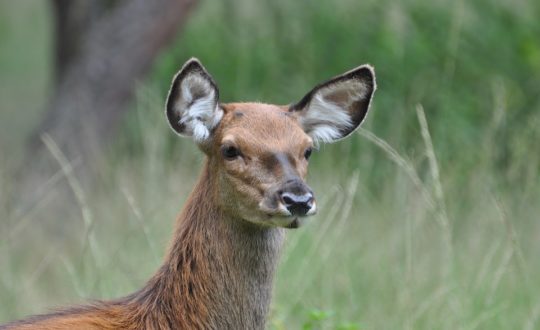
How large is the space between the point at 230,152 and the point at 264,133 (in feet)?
0.57

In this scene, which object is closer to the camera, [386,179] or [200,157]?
[200,157]

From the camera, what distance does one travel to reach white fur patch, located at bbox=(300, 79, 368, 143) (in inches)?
252

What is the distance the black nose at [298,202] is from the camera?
5625mm

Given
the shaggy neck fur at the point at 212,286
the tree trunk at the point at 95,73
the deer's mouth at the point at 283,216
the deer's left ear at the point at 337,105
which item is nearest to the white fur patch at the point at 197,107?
the shaggy neck fur at the point at 212,286

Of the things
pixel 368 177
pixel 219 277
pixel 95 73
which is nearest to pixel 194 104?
pixel 219 277

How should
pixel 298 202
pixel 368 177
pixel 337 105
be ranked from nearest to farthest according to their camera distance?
pixel 298 202 → pixel 337 105 → pixel 368 177

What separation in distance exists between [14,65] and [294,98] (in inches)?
311

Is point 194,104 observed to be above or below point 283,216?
above

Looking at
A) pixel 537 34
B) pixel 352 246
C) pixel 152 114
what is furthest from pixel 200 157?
pixel 537 34

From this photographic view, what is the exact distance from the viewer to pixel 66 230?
11.9 meters

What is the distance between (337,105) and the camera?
6441 millimetres

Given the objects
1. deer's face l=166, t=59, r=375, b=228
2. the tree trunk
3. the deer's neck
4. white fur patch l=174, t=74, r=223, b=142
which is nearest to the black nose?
deer's face l=166, t=59, r=375, b=228

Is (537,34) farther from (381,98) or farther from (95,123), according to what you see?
(95,123)

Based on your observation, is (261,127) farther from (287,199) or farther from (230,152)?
(287,199)
